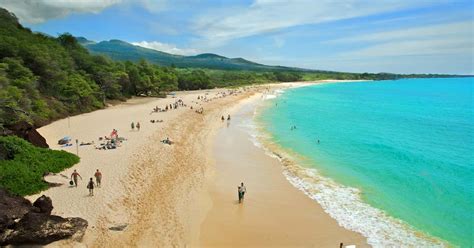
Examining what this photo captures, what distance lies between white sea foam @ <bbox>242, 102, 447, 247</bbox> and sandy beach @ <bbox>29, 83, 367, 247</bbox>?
0.65 metres

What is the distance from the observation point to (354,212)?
18.6 meters

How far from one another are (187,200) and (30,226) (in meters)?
8.06

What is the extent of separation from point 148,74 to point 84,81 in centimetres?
2897

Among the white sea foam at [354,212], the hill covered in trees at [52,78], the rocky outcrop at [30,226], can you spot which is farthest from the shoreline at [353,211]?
the hill covered in trees at [52,78]

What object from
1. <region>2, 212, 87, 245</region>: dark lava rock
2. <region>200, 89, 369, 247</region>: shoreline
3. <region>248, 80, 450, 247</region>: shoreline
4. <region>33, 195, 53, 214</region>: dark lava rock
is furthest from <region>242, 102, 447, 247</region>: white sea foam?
<region>33, 195, 53, 214</region>: dark lava rock

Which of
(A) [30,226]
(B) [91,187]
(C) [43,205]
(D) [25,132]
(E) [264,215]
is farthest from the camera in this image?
(D) [25,132]

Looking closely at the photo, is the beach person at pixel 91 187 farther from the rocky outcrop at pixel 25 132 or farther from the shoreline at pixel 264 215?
the rocky outcrop at pixel 25 132

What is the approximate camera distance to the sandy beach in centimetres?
1529

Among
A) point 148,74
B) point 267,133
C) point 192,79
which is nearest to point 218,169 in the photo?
point 267,133

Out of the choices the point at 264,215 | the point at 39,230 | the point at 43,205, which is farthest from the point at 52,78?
the point at 264,215

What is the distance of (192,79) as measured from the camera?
11000 cm

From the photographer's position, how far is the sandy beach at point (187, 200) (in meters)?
15.3

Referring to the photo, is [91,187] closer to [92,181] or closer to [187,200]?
[92,181]

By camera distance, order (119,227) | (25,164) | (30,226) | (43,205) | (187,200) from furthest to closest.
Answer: (187,200)
(25,164)
(119,227)
(43,205)
(30,226)
